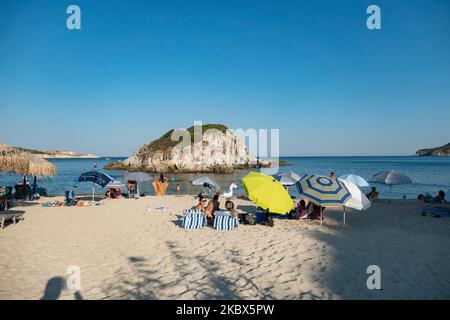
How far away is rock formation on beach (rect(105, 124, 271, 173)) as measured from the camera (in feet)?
228

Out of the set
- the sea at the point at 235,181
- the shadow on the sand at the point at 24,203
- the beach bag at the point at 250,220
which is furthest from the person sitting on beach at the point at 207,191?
the shadow on the sand at the point at 24,203

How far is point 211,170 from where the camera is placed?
68500 millimetres

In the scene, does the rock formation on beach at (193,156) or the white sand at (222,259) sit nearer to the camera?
the white sand at (222,259)

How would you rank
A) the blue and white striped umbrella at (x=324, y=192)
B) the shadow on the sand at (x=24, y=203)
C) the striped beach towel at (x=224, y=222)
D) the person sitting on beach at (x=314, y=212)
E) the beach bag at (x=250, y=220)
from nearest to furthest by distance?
the blue and white striped umbrella at (x=324, y=192) → the striped beach towel at (x=224, y=222) → the beach bag at (x=250, y=220) → the person sitting on beach at (x=314, y=212) → the shadow on the sand at (x=24, y=203)

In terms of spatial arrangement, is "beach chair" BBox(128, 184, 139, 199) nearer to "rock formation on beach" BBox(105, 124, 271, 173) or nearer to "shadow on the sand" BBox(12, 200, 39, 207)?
"shadow on the sand" BBox(12, 200, 39, 207)

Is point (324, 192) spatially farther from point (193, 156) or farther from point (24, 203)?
point (193, 156)

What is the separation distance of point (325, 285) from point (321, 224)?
20.5 feet

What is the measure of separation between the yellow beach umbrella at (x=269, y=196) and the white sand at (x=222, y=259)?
983mm

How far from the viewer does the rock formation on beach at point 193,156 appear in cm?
6956

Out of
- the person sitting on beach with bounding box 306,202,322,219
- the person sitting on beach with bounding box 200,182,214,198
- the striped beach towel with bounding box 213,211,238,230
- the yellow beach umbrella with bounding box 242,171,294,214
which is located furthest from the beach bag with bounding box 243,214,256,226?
the person sitting on beach with bounding box 200,182,214,198

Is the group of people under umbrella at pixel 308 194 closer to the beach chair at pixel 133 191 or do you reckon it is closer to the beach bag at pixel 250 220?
the beach bag at pixel 250 220

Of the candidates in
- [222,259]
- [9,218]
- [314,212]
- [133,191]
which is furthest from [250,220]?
[133,191]

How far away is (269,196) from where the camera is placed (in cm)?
1036
